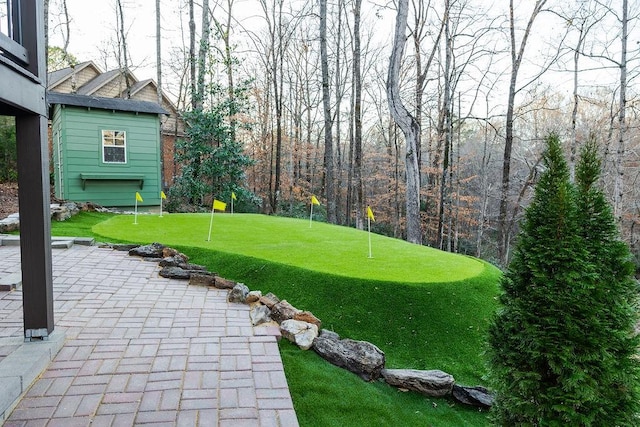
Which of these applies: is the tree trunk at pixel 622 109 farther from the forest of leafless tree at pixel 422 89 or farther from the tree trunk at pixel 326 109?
the tree trunk at pixel 326 109

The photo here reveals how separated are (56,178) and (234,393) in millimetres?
11682

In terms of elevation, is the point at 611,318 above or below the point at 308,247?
above

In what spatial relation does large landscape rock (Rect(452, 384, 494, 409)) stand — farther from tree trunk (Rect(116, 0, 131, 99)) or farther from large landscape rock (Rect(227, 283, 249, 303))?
tree trunk (Rect(116, 0, 131, 99))

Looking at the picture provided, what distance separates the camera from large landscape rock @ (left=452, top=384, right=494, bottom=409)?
288 cm

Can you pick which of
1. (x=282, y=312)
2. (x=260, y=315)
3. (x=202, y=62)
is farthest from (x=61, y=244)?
(x=202, y=62)

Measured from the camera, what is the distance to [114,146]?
11.4 meters

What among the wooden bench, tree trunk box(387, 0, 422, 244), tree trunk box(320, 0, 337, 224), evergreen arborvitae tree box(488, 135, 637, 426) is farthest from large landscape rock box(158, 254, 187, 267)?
tree trunk box(320, 0, 337, 224)

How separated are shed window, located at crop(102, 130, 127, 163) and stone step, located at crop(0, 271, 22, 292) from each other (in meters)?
7.70

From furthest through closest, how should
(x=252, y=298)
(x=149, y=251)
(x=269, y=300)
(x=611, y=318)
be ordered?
1. (x=149, y=251)
2. (x=252, y=298)
3. (x=269, y=300)
4. (x=611, y=318)

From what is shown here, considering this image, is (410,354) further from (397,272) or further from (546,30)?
(546,30)

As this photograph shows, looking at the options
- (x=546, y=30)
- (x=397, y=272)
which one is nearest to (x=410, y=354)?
(x=397, y=272)

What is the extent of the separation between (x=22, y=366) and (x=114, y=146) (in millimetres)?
10313

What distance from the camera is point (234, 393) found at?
240cm

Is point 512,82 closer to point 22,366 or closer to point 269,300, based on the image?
point 269,300
